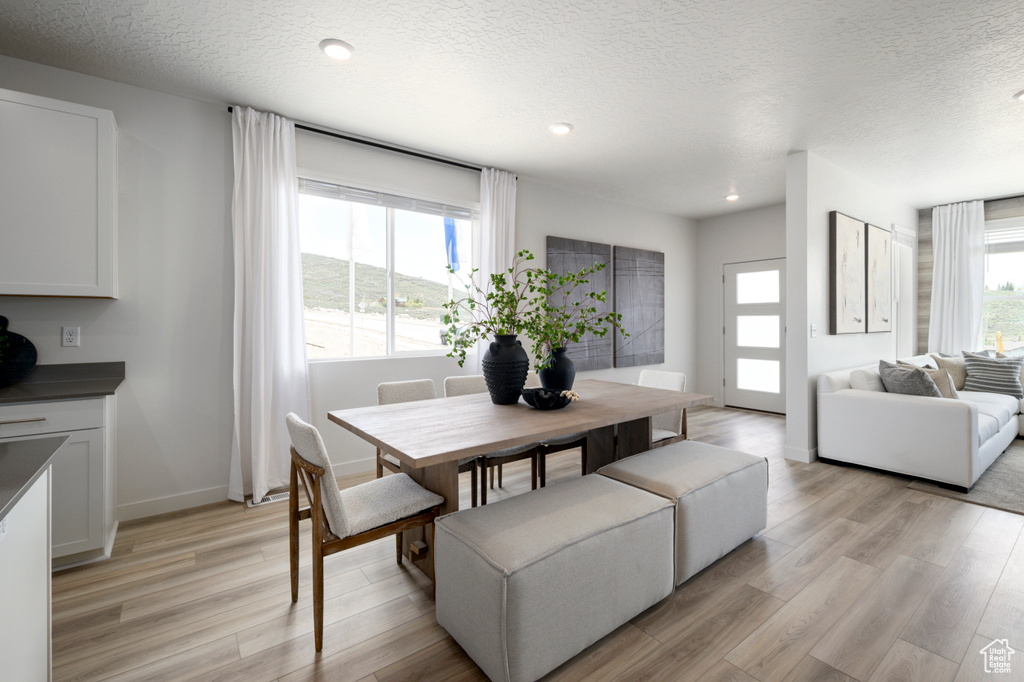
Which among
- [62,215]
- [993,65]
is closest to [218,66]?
[62,215]

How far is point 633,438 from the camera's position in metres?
2.71

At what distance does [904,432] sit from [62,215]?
5.47 meters

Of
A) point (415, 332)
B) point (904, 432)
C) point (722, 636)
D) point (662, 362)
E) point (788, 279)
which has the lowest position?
point (722, 636)

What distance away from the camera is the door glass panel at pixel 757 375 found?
578 cm

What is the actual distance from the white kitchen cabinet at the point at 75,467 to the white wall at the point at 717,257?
21.0 ft

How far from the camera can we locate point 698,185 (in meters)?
4.81

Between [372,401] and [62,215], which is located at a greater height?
[62,215]

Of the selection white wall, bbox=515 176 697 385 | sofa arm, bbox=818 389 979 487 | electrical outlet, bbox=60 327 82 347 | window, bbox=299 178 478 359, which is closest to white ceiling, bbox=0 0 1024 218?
window, bbox=299 178 478 359

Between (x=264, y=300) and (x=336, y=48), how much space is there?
1622mm

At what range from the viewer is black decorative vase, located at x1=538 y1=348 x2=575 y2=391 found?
2.39m

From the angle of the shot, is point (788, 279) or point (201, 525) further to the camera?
point (788, 279)

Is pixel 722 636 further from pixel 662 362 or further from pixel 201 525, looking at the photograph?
pixel 662 362

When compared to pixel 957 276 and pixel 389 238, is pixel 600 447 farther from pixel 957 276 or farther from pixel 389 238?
pixel 957 276

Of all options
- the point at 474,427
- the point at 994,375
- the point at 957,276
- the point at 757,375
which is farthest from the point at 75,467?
the point at 957,276
